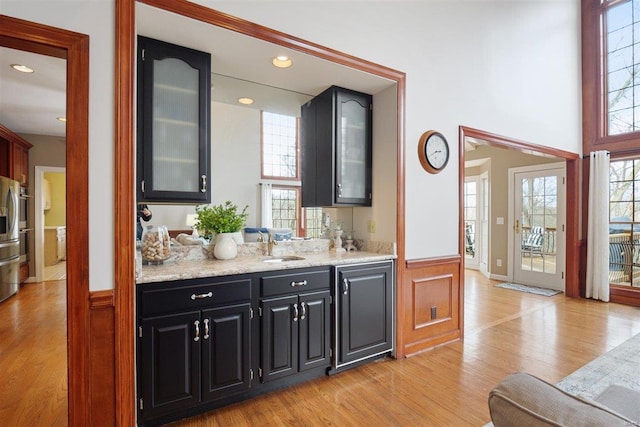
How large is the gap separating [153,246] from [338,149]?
167 centimetres

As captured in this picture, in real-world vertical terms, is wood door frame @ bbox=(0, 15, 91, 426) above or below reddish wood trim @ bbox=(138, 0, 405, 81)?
below

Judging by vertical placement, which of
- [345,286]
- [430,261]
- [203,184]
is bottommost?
[345,286]

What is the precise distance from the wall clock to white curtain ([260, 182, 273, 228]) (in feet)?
5.01

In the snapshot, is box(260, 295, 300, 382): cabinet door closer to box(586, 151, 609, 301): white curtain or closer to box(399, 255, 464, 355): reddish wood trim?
box(399, 255, 464, 355): reddish wood trim

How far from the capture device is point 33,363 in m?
2.76

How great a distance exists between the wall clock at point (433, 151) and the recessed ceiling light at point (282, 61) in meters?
1.37

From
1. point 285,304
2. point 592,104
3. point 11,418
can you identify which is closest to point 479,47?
point 592,104

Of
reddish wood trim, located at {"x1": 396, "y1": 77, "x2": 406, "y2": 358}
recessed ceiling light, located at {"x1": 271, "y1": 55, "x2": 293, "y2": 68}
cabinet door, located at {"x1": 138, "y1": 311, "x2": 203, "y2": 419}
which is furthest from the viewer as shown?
reddish wood trim, located at {"x1": 396, "y1": 77, "x2": 406, "y2": 358}

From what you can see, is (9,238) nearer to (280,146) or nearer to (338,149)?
(280,146)

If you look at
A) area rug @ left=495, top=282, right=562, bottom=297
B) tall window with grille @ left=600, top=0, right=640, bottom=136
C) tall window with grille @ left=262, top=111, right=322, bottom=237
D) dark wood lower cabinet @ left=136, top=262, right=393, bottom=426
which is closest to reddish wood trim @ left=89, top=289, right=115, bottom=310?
dark wood lower cabinet @ left=136, top=262, right=393, bottom=426

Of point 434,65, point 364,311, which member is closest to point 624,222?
point 434,65

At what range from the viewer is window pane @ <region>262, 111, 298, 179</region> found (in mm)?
3434

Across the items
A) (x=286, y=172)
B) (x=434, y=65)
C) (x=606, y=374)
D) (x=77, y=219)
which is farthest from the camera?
(x=286, y=172)

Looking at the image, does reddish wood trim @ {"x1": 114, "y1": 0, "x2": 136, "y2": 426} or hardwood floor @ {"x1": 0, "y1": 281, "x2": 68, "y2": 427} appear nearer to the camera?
reddish wood trim @ {"x1": 114, "y1": 0, "x2": 136, "y2": 426}
